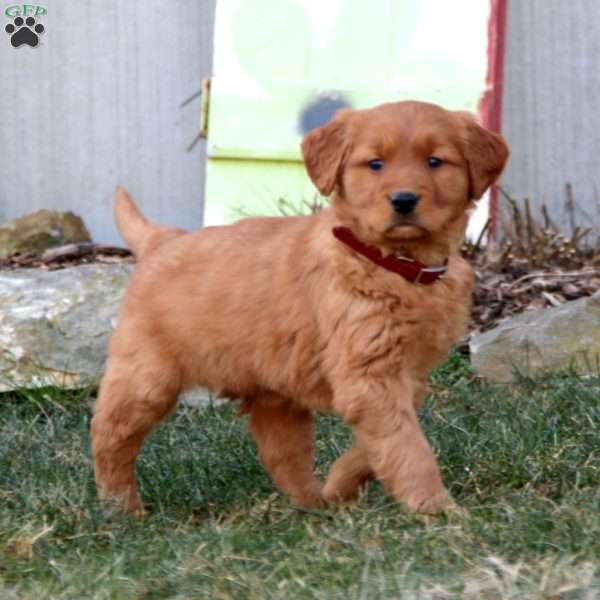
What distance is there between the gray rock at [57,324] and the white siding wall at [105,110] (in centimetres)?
136

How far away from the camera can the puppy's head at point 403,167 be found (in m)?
4.59

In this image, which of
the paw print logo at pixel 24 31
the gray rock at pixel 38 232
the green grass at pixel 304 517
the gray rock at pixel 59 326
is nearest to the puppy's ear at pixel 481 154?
the green grass at pixel 304 517

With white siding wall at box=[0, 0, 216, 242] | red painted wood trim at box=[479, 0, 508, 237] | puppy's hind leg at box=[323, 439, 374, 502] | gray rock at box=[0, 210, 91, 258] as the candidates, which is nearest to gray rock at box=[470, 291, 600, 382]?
red painted wood trim at box=[479, 0, 508, 237]

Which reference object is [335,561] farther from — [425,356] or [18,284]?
Answer: [18,284]

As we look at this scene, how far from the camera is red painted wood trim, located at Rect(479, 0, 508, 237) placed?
24.9 ft

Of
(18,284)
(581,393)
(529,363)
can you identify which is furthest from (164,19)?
(581,393)

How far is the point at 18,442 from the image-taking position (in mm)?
5891

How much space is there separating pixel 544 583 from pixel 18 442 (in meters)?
2.79

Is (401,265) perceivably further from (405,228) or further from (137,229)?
(137,229)

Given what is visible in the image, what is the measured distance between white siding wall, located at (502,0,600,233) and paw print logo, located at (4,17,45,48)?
257 cm

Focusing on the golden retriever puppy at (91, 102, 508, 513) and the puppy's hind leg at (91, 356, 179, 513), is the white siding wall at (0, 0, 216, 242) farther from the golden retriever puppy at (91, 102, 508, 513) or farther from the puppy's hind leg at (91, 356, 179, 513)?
the puppy's hind leg at (91, 356, 179, 513)

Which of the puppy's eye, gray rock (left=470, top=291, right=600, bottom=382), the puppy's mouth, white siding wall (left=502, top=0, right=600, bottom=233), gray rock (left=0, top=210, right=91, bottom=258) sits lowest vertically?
gray rock (left=0, top=210, right=91, bottom=258)

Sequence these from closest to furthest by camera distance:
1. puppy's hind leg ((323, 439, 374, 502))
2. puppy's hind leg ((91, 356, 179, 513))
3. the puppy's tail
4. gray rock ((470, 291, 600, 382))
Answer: puppy's hind leg ((323, 439, 374, 502)) → puppy's hind leg ((91, 356, 179, 513)) → the puppy's tail → gray rock ((470, 291, 600, 382))

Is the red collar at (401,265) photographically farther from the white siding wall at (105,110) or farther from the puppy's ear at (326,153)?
the white siding wall at (105,110)
